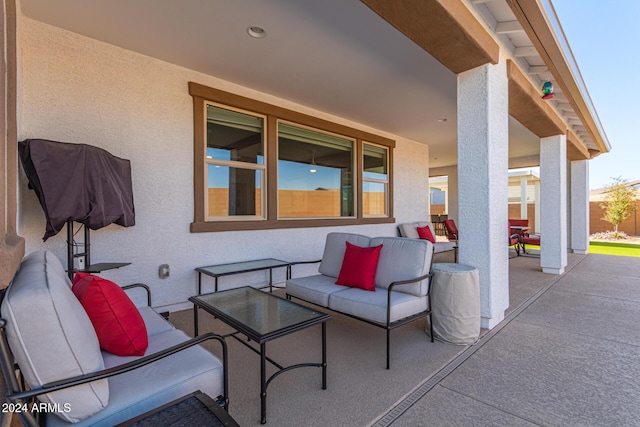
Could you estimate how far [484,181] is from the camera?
2.90 meters

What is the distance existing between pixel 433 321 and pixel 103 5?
13.1ft

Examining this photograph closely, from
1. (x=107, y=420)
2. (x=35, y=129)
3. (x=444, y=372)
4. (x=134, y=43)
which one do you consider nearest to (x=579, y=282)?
(x=444, y=372)

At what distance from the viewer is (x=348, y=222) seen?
556cm

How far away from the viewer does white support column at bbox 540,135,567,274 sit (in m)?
5.40

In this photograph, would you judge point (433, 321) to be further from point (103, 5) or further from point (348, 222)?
point (103, 5)

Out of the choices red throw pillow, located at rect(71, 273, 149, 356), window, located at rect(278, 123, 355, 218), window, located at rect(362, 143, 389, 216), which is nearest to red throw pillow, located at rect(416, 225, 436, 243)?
window, located at rect(362, 143, 389, 216)

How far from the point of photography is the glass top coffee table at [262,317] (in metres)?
1.74

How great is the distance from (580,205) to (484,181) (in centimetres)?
681

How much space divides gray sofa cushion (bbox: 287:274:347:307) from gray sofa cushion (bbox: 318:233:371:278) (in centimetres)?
9

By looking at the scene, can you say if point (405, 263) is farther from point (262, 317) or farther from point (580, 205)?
point (580, 205)

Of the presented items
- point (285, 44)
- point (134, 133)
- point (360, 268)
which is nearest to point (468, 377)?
point (360, 268)

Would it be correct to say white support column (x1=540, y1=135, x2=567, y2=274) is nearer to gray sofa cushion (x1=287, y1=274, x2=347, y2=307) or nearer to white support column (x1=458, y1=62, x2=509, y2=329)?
white support column (x1=458, y1=62, x2=509, y2=329)

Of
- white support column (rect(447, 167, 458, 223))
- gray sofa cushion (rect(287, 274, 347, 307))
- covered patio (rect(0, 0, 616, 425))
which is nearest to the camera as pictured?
covered patio (rect(0, 0, 616, 425))

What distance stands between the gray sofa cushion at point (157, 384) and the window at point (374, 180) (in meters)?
4.85
